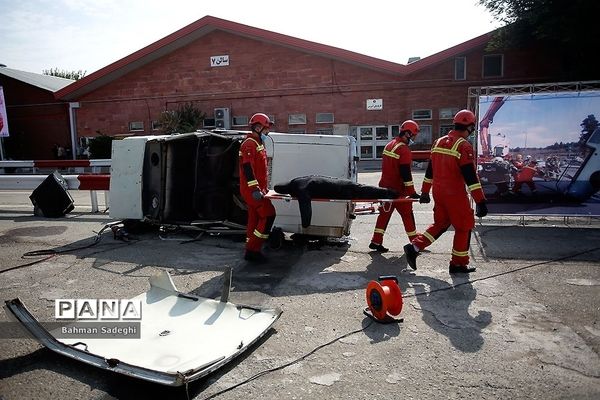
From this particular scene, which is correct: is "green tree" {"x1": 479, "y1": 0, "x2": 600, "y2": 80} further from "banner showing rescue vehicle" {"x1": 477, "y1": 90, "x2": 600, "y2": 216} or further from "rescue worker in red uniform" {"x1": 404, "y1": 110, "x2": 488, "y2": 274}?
"rescue worker in red uniform" {"x1": 404, "y1": 110, "x2": 488, "y2": 274}

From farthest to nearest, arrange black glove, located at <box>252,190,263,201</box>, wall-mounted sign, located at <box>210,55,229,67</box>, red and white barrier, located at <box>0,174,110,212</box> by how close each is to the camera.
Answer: wall-mounted sign, located at <box>210,55,229,67</box> < red and white barrier, located at <box>0,174,110,212</box> < black glove, located at <box>252,190,263,201</box>

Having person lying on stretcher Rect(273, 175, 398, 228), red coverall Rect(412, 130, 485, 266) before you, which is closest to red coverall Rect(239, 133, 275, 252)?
person lying on stretcher Rect(273, 175, 398, 228)

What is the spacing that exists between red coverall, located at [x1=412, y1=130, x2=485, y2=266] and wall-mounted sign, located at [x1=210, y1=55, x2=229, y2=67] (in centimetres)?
2242

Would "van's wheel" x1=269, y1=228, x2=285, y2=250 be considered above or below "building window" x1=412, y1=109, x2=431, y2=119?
below

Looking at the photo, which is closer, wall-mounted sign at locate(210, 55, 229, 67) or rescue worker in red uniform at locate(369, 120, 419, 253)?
rescue worker in red uniform at locate(369, 120, 419, 253)

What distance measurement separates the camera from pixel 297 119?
2509cm

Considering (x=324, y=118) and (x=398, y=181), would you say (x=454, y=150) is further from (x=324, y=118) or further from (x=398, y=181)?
(x=324, y=118)

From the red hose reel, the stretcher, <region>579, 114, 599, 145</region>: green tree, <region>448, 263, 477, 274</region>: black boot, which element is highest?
<region>579, 114, 599, 145</region>: green tree

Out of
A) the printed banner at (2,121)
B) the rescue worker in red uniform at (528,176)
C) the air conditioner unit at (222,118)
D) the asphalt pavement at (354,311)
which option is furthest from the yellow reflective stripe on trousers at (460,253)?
the printed banner at (2,121)

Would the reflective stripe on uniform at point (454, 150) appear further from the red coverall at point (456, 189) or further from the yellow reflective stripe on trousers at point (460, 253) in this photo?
the yellow reflective stripe on trousers at point (460, 253)

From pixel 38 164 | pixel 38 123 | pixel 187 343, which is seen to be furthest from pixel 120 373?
pixel 38 123

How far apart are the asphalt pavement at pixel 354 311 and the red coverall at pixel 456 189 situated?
44 centimetres

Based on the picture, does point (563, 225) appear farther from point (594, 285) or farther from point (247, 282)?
point (247, 282)

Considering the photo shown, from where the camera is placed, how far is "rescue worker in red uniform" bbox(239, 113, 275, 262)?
5449mm
